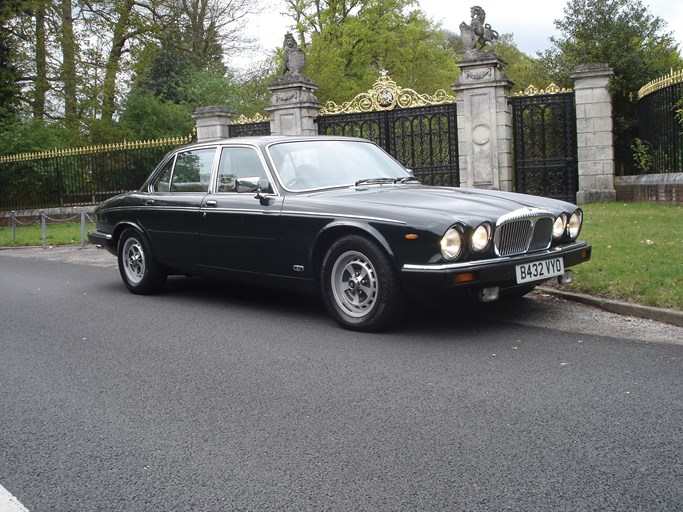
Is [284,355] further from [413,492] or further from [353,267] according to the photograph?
[413,492]

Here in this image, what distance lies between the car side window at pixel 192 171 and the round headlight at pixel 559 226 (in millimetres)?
3459

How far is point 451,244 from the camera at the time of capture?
18.9ft

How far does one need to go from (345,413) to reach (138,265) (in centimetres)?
504

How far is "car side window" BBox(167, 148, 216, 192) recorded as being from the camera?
7.93m

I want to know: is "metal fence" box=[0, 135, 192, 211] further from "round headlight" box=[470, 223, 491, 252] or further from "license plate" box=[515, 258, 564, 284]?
"round headlight" box=[470, 223, 491, 252]

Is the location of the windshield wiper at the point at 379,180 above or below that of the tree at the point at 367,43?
below

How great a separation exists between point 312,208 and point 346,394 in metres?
2.36

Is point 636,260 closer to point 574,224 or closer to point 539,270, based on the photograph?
point 574,224

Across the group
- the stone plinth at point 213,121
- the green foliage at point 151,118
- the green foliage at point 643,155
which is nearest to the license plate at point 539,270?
the green foliage at point 643,155

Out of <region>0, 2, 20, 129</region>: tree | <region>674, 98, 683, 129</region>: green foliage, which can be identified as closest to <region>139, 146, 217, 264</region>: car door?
<region>674, 98, 683, 129</region>: green foliage

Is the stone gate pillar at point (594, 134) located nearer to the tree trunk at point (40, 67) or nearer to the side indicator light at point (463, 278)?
→ the side indicator light at point (463, 278)

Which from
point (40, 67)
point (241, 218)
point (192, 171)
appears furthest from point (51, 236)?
point (40, 67)

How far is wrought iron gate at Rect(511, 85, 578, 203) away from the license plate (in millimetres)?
11270

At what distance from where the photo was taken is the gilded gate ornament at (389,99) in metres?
18.7
